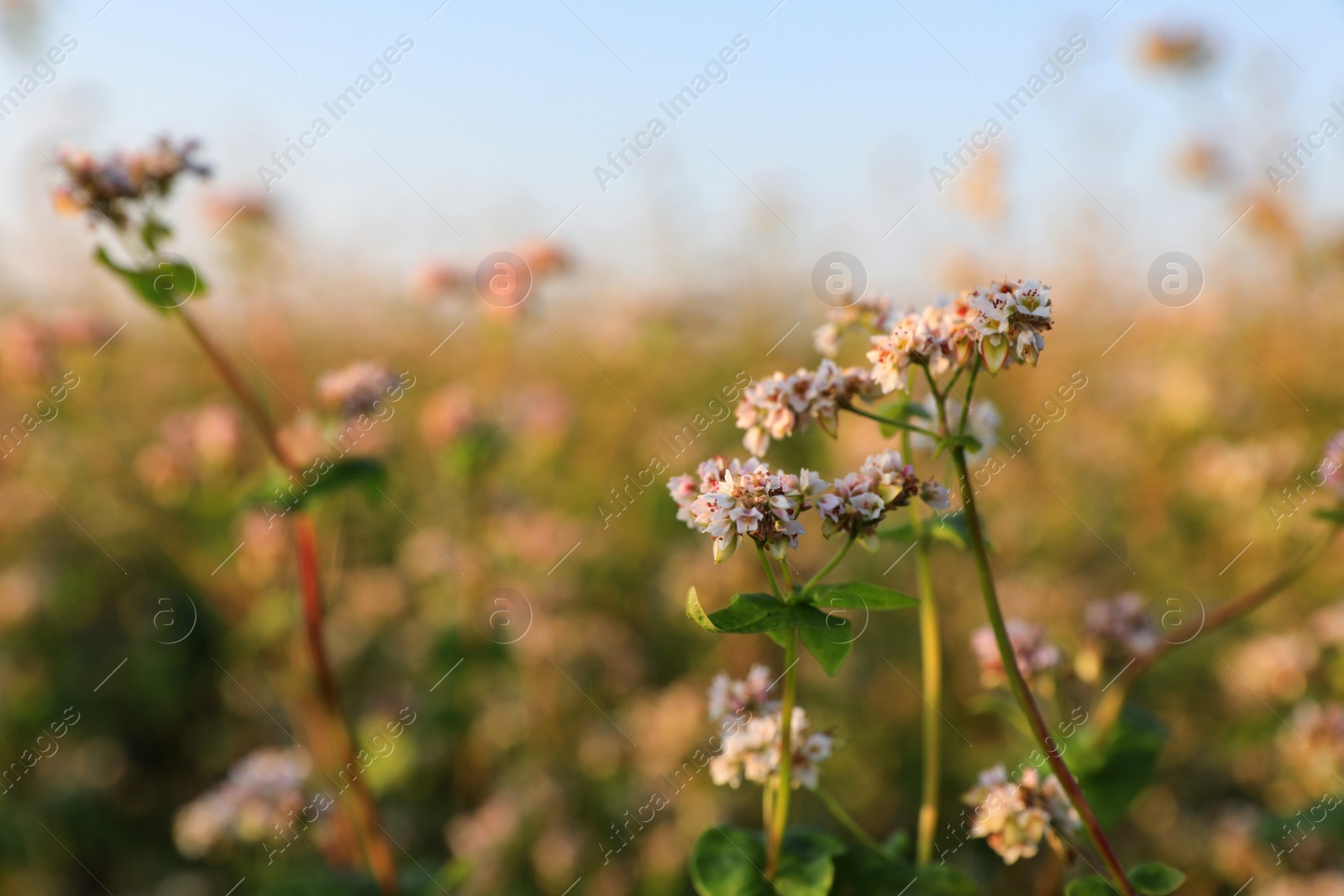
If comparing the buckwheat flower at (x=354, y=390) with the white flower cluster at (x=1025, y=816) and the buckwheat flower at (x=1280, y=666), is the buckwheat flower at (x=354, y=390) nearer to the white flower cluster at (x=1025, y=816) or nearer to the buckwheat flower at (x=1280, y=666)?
the white flower cluster at (x=1025, y=816)

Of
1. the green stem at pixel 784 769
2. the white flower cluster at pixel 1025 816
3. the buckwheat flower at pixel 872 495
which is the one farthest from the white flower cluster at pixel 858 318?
the white flower cluster at pixel 1025 816

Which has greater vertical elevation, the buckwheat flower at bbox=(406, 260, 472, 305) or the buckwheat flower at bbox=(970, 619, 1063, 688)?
the buckwheat flower at bbox=(970, 619, 1063, 688)

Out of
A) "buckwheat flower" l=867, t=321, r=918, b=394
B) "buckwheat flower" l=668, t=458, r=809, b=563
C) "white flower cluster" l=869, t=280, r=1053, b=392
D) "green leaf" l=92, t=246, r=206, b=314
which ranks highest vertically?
"white flower cluster" l=869, t=280, r=1053, b=392

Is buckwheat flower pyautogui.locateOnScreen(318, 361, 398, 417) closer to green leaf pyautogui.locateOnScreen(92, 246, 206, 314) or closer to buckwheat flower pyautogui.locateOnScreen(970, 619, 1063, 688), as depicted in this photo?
green leaf pyautogui.locateOnScreen(92, 246, 206, 314)

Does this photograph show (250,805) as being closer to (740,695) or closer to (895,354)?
(740,695)

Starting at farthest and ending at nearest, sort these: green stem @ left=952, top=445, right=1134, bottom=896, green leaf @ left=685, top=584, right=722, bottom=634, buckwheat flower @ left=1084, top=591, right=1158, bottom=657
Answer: buckwheat flower @ left=1084, top=591, right=1158, bottom=657 → green stem @ left=952, top=445, right=1134, bottom=896 → green leaf @ left=685, top=584, right=722, bottom=634

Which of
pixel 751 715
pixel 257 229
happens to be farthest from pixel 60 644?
pixel 751 715

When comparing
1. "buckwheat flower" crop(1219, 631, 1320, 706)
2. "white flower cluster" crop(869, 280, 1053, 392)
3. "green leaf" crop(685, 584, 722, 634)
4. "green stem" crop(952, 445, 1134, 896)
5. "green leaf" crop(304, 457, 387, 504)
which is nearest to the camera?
"green leaf" crop(685, 584, 722, 634)

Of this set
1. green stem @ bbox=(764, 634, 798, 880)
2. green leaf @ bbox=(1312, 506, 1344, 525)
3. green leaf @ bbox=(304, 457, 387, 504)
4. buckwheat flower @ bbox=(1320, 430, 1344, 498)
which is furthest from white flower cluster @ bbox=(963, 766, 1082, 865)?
green leaf @ bbox=(304, 457, 387, 504)
